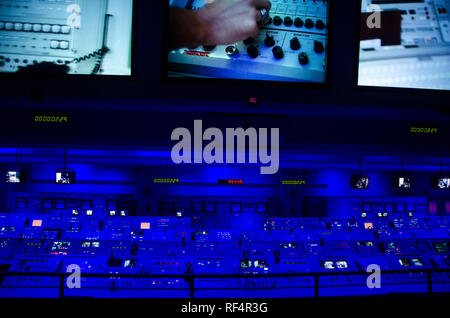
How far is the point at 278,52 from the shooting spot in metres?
3.83

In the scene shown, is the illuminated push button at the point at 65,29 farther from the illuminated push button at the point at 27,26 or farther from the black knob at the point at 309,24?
the black knob at the point at 309,24

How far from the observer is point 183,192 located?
1080 cm

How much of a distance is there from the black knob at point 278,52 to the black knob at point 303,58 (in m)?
A: 0.21

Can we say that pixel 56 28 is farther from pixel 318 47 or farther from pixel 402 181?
pixel 402 181

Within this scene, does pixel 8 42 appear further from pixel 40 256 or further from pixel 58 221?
pixel 58 221

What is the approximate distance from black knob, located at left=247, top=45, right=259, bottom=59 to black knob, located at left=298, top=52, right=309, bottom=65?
47cm

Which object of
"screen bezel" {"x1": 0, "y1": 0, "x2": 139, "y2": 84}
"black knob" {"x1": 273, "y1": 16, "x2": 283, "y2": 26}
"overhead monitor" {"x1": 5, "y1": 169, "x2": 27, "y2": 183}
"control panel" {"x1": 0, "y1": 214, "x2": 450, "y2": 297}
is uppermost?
"black knob" {"x1": 273, "y1": 16, "x2": 283, "y2": 26}

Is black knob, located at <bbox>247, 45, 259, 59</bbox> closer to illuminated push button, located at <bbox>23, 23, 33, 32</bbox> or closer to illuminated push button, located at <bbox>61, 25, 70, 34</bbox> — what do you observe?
illuminated push button, located at <bbox>61, 25, 70, 34</bbox>

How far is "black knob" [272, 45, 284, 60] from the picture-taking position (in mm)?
3826

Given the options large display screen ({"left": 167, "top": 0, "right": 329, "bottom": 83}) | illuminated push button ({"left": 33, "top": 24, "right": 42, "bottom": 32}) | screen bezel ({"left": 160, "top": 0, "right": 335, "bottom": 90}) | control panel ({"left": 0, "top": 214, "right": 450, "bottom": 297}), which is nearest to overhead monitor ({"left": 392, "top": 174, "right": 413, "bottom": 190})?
control panel ({"left": 0, "top": 214, "right": 450, "bottom": 297})

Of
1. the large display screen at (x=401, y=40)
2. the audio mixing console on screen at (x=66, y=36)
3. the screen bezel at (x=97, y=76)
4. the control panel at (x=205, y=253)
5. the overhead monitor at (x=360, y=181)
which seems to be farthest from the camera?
the control panel at (x=205, y=253)

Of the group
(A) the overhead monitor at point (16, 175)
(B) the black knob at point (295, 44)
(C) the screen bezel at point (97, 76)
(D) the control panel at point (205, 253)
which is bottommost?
(D) the control panel at point (205, 253)

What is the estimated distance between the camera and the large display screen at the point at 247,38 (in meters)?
3.75

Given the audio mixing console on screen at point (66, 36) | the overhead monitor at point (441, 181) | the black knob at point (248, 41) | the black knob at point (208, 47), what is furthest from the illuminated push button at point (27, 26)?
the overhead monitor at point (441, 181)
